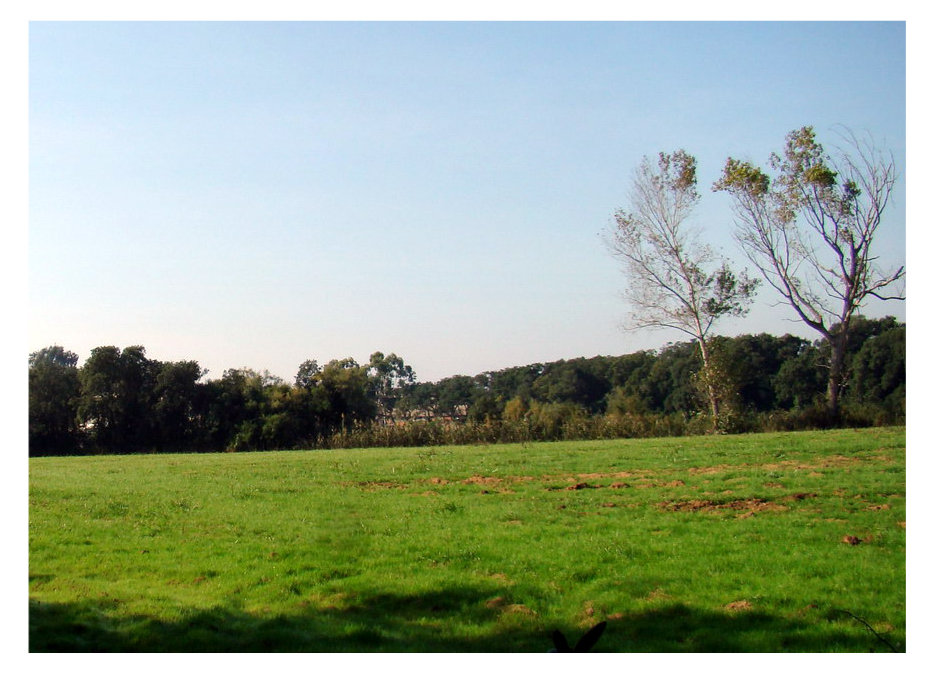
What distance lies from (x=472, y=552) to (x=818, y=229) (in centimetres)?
556

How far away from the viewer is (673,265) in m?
8.59

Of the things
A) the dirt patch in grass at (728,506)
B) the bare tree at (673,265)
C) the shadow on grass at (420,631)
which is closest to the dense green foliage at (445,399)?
the bare tree at (673,265)

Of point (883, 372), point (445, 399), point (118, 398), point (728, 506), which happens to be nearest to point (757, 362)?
point (883, 372)

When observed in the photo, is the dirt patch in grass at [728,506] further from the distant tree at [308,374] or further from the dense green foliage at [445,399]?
the distant tree at [308,374]

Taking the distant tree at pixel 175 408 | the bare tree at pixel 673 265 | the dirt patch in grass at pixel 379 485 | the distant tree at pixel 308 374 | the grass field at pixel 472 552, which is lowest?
the grass field at pixel 472 552

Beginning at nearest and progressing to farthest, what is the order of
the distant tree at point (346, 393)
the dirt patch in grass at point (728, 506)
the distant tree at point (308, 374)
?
the dirt patch in grass at point (728, 506) → the distant tree at point (308, 374) → the distant tree at point (346, 393)

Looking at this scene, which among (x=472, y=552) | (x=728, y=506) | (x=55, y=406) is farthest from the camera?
(x=55, y=406)

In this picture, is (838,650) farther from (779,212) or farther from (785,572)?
(779,212)

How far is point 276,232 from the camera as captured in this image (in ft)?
24.3

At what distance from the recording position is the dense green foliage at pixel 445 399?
7441mm

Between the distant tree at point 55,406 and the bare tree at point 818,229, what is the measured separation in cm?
671

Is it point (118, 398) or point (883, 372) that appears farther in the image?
point (883, 372)

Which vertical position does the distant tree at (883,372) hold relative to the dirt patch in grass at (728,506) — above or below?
above

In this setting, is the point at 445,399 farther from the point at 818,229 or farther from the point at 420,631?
the point at 818,229
